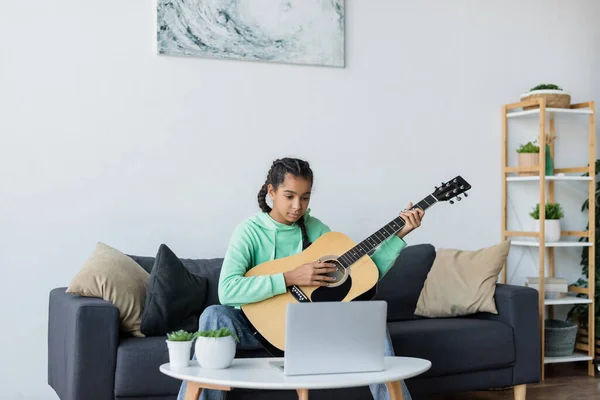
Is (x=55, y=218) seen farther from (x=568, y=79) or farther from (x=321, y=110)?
(x=568, y=79)

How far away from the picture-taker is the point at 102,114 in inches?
145

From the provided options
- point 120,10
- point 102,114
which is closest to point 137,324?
point 102,114

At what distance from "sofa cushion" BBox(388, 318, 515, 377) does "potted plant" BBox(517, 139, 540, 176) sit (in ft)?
3.73

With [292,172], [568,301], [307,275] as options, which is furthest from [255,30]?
[568,301]

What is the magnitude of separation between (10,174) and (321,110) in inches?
61.8

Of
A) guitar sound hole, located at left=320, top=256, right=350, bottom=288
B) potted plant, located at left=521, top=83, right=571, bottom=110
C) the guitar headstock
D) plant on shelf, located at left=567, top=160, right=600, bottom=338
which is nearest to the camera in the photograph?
guitar sound hole, located at left=320, top=256, right=350, bottom=288

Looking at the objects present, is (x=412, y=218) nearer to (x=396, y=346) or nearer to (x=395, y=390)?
(x=395, y=390)

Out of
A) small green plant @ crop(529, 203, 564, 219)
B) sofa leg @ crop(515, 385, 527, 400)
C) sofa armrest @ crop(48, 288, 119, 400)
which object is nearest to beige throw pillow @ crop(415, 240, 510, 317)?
sofa leg @ crop(515, 385, 527, 400)

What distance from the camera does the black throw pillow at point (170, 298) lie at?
3076mm

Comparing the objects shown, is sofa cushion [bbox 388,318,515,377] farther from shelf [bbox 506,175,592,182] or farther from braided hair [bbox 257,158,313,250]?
shelf [bbox 506,175,592,182]

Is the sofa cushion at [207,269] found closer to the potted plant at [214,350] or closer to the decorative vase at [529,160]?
the potted plant at [214,350]

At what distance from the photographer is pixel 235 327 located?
2.65 meters

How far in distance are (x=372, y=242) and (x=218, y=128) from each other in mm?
1451

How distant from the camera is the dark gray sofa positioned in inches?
112
